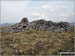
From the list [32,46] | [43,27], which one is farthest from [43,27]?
[32,46]

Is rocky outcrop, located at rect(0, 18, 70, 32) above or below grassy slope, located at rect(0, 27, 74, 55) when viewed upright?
above

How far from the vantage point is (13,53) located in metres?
15.3

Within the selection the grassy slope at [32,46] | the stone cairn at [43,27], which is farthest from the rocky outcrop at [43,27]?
the grassy slope at [32,46]

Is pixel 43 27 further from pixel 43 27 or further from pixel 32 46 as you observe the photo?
pixel 32 46

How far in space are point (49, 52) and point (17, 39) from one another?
635 centimetres

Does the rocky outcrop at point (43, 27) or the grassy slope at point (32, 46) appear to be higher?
the rocky outcrop at point (43, 27)

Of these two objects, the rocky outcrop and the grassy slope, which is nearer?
the grassy slope

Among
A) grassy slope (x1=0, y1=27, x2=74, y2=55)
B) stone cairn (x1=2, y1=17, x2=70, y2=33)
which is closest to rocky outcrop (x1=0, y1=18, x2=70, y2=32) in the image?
stone cairn (x1=2, y1=17, x2=70, y2=33)

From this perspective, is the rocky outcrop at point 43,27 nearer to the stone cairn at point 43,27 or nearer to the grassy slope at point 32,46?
the stone cairn at point 43,27

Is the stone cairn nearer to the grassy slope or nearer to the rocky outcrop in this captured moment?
the rocky outcrop

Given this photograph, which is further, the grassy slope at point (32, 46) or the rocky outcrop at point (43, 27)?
the rocky outcrop at point (43, 27)

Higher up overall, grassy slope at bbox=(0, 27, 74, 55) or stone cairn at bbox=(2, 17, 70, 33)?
stone cairn at bbox=(2, 17, 70, 33)

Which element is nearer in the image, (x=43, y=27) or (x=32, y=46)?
(x=32, y=46)

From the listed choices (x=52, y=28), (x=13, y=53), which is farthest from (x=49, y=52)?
(x=52, y=28)
